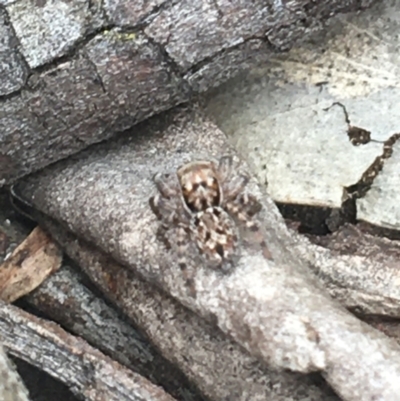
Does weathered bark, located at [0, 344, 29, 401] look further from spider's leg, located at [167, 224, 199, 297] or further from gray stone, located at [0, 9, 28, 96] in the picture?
gray stone, located at [0, 9, 28, 96]

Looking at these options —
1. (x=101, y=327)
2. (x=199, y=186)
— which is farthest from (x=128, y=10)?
(x=101, y=327)

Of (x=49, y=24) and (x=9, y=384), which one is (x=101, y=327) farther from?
(x=49, y=24)

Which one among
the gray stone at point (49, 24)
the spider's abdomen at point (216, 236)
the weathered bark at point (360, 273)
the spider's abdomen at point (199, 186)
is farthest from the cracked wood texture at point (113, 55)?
the weathered bark at point (360, 273)

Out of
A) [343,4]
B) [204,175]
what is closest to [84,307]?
[204,175]

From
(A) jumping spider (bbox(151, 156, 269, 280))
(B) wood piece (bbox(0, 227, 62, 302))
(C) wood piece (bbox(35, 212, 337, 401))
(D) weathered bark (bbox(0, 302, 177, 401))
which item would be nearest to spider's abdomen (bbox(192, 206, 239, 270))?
(A) jumping spider (bbox(151, 156, 269, 280))

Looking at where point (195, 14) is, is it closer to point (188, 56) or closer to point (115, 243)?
point (188, 56)
